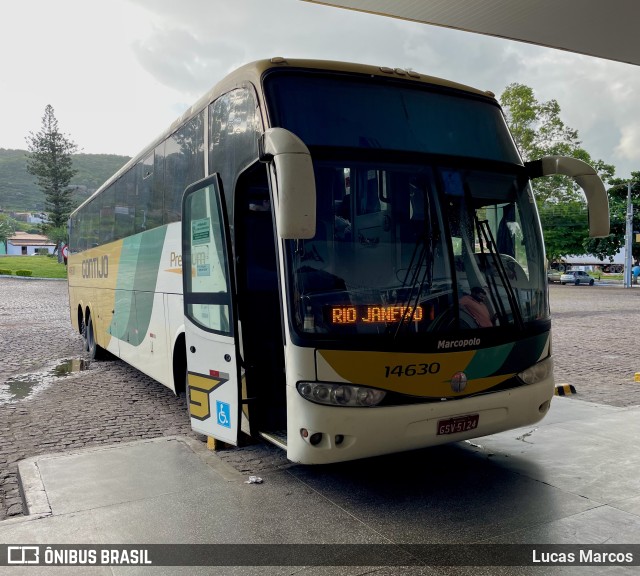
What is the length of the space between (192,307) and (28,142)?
245 feet

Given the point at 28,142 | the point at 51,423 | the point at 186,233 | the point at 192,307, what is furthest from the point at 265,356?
the point at 28,142

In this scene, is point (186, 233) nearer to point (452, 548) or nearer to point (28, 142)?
point (452, 548)

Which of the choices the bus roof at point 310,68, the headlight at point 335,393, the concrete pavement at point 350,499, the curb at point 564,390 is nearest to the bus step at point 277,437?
the concrete pavement at point 350,499

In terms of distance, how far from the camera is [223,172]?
6.02 meters

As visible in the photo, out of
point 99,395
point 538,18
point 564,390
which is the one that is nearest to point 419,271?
point 564,390

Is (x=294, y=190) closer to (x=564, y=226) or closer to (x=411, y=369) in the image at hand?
(x=411, y=369)

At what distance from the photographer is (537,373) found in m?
5.45

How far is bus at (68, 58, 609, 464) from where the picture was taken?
465 centimetres

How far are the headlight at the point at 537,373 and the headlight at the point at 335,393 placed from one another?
154 cm

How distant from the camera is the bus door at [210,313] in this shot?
217 inches

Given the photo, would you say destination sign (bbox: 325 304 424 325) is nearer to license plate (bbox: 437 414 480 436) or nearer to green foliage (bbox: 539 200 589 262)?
license plate (bbox: 437 414 480 436)

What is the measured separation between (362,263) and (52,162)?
250ft

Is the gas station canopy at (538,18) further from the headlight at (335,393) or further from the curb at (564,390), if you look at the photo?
the headlight at (335,393)

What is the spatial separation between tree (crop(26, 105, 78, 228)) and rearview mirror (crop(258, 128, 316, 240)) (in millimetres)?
74308
